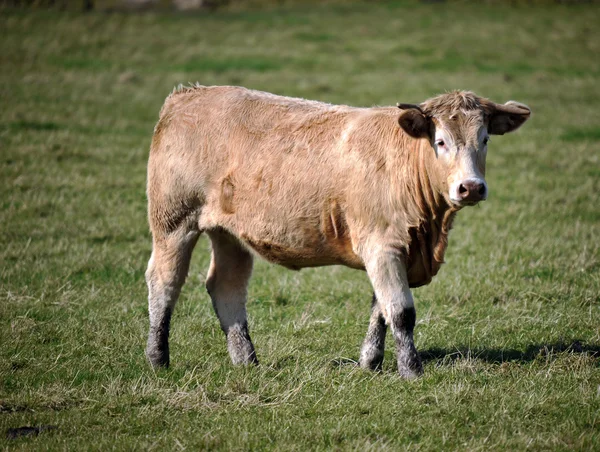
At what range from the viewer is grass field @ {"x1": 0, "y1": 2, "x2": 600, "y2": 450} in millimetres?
5656

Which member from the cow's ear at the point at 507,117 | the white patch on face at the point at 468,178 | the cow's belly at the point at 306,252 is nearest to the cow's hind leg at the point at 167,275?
the cow's belly at the point at 306,252

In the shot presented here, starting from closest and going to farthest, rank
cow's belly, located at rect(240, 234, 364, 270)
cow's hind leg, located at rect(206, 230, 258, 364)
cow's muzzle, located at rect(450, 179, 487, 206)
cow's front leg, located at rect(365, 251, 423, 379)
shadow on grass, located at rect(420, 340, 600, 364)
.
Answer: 1. cow's muzzle, located at rect(450, 179, 487, 206)
2. cow's front leg, located at rect(365, 251, 423, 379)
3. cow's belly, located at rect(240, 234, 364, 270)
4. shadow on grass, located at rect(420, 340, 600, 364)
5. cow's hind leg, located at rect(206, 230, 258, 364)

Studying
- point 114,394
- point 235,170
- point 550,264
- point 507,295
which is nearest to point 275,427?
point 114,394

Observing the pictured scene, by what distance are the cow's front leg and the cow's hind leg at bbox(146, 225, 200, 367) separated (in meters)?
1.62

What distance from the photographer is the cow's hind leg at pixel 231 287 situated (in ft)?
23.3

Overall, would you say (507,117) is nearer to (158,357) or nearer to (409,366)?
(409,366)

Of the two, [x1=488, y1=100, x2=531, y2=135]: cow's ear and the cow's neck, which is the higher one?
[x1=488, y1=100, x2=531, y2=135]: cow's ear

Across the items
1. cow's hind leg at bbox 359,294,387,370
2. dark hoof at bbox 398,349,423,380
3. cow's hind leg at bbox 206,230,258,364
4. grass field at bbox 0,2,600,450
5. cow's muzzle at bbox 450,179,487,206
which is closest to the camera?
grass field at bbox 0,2,600,450

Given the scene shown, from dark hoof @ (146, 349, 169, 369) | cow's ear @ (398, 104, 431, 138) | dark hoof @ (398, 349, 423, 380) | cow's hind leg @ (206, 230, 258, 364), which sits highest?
cow's ear @ (398, 104, 431, 138)

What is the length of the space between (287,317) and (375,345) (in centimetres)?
157

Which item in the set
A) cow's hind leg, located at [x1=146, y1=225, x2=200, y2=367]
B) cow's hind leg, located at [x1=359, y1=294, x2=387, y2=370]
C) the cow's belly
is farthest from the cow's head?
cow's hind leg, located at [x1=146, y1=225, x2=200, y2=367]

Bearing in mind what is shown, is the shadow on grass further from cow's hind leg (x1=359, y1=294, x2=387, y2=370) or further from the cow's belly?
the cow's belly

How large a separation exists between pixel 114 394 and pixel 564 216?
7527 millimetres

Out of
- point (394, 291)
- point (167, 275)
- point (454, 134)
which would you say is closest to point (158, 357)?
point (167, 275)
